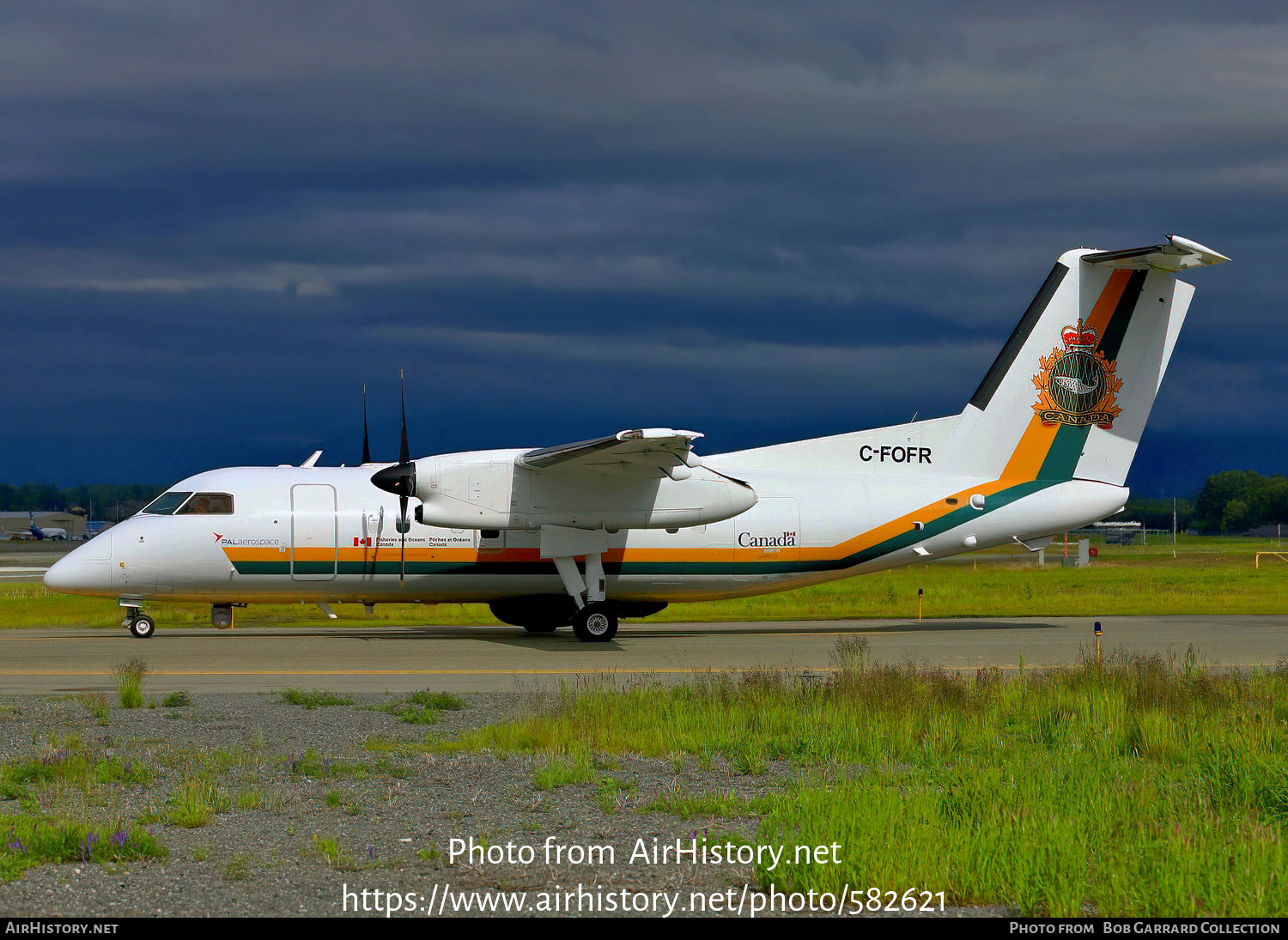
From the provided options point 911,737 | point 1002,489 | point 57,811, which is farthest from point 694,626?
point 57,811

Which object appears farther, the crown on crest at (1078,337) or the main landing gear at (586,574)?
the crown on crest at (1078,337)

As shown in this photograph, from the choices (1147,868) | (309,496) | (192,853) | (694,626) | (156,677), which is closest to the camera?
(1147,868)

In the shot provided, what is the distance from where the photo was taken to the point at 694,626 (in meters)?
26.4

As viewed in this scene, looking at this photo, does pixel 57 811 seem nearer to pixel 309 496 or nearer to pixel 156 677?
pixel 156 677

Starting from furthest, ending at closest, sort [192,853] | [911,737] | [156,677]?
[156,677] < [911,737] < [192,853]

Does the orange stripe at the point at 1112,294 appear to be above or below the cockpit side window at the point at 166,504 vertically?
above

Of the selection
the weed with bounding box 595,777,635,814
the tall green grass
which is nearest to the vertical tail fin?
the tall green grass

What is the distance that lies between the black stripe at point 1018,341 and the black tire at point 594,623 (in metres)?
8.64

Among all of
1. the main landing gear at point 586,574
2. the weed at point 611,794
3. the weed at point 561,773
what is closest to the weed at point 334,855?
the weed at point 611,794

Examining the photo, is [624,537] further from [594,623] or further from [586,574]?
[594,623]

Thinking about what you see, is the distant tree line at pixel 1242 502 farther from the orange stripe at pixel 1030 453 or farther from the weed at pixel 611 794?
the weed at pixel 611 794

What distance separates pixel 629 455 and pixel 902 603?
632 inches

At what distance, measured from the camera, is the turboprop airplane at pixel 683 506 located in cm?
2064

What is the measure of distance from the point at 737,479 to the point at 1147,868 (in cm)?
1665
